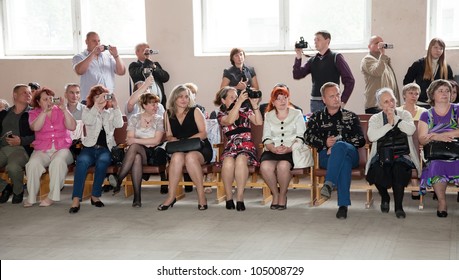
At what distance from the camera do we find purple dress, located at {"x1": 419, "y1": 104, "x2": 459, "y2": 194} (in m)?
5.57

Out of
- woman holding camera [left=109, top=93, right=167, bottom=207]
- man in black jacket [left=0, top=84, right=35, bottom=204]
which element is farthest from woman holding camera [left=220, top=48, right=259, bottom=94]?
man in black jacket [left=0, top=84, right=35, bottom=204]

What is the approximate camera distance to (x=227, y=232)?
514cm

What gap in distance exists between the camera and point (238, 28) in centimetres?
897

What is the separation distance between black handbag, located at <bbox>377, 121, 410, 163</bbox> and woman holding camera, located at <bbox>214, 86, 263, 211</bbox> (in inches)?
44.3

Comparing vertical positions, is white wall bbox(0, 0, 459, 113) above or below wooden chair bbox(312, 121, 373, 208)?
above

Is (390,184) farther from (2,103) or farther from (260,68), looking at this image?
(2,103)

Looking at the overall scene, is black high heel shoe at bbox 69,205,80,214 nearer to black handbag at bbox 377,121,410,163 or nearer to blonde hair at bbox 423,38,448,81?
black handbag at bbox 377,121,410,163

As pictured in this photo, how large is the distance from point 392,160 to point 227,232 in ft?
5.07

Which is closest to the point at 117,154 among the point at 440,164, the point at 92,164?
the point at 92,164

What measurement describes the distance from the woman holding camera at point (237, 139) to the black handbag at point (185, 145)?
0.87ft

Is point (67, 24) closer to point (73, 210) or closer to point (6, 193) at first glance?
point (6, 193)
